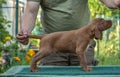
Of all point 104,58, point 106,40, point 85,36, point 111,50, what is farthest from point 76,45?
point 106,40

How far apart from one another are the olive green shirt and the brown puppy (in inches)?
25.3

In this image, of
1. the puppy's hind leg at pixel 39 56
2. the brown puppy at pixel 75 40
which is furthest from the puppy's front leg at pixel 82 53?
the puppy's hind leg at pixel 39 56

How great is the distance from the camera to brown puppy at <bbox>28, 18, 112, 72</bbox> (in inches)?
110

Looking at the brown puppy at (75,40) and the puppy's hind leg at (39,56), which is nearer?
the brown puppy at (75,40)

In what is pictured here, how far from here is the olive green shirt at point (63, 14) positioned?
11.7ft

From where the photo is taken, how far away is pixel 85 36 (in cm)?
283

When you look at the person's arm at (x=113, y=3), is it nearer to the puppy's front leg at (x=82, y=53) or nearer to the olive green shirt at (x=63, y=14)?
the olive green shirt at (x=63, y=14)

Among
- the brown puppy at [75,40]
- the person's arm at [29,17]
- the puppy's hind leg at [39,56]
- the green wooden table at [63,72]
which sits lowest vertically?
the green wooden table at [63,72]

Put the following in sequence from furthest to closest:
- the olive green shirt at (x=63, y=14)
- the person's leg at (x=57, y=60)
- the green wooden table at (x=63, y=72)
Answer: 1. the person's leg at (x=57, y=60)
2. the olive green shirt at (x=63, y=14)
3. the green wooden table at (x=63, y=72)

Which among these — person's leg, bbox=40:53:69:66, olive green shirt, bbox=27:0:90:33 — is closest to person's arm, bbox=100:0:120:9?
olive green shirt, bbox=27:0:90:33

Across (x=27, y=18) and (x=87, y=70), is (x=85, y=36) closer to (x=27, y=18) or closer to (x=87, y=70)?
(x=87, y=70)

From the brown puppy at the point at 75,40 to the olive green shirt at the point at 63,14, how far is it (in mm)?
642

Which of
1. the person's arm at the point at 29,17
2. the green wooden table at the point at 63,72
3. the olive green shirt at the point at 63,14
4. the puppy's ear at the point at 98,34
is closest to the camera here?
the green wooden table at the point at 63,72

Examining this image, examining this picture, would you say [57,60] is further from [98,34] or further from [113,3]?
[98,34]
